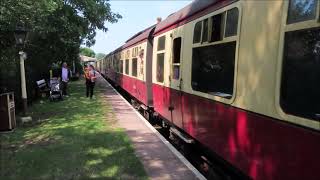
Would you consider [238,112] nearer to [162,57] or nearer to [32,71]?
[162,57]

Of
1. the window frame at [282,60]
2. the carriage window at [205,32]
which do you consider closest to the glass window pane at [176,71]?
the carriage window at [205,32]

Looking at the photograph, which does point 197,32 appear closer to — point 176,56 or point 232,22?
point 232,22

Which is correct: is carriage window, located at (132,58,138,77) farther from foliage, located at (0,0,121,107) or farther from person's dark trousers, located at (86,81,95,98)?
person's dark trousers, located at (86,81,95,98)

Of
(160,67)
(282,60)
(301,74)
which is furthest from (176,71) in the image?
(301,74)

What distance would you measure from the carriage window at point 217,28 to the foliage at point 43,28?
9642 mm

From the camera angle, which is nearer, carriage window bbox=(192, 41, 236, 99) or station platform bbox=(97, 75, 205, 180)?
carriage window bbox=(192, 41, 236, 99)

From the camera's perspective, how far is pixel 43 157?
9.30 metres

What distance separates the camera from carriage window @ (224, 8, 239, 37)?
234 inches

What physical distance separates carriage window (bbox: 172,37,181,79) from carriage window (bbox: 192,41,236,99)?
1417mm

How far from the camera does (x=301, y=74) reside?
4.34 m

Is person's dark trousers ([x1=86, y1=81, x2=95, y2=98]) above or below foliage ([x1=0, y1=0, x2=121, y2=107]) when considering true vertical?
below

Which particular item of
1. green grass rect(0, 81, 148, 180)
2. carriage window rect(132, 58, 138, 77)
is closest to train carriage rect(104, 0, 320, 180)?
green grass rect(0, 81, 148, 180)

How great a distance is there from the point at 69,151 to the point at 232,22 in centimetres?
505

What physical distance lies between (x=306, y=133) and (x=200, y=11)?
13.2ft
